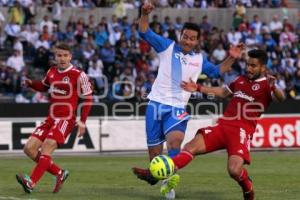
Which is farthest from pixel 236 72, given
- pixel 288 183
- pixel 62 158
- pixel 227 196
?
pixel 227 196

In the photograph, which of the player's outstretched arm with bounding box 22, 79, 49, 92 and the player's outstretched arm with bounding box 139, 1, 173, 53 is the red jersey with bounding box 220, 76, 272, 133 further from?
the player's outstretched arm with bounding box 22, 79, 49, 92

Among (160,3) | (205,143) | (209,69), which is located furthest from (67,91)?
(160,3)

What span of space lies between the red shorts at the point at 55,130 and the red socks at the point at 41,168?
380 mm

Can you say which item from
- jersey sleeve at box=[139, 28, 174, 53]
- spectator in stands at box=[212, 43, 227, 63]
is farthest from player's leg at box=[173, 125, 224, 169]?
spectator in stands at box=[212, 43, 227, 63]

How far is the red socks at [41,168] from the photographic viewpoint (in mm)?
13070

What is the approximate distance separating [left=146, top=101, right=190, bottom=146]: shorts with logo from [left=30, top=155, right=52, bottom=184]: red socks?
64.5 inches

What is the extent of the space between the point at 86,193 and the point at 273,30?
22.0m

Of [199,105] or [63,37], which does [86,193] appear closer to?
[199,105]

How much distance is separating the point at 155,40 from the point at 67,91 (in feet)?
6.30

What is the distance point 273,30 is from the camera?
3391 cm

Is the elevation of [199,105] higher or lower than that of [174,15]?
lower

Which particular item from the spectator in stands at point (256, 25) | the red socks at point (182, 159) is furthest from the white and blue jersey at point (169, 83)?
the spectator in stands at point (256, 25)

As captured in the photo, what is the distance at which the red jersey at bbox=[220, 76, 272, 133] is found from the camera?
12016mm

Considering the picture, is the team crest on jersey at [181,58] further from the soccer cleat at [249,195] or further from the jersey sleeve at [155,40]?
the soccer cleat at [249,195]
